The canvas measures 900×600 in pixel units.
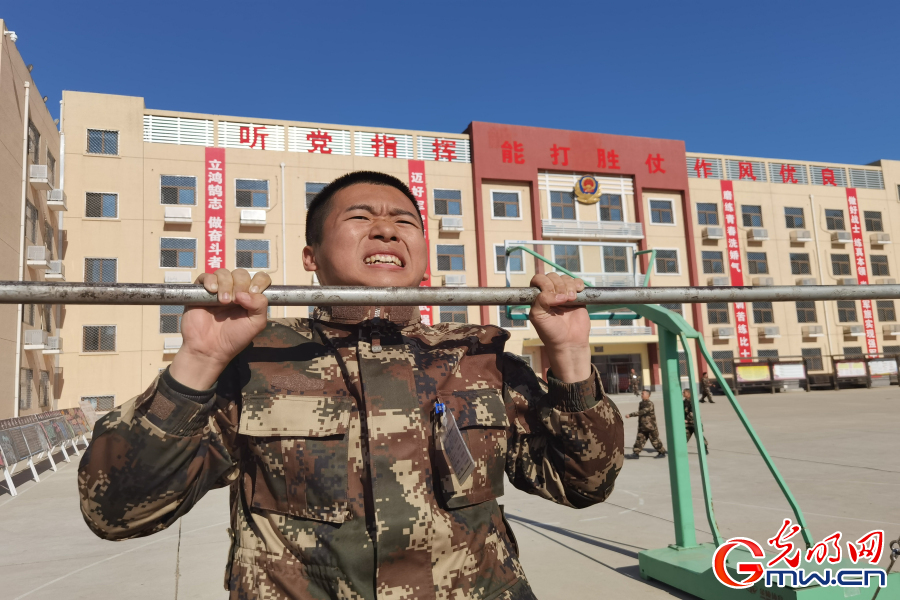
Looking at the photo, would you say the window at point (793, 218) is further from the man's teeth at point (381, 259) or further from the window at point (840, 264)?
the man's teeth at point (381, 259)

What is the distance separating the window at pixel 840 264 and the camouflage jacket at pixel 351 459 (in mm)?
33505

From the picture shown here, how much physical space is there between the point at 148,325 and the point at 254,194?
597 centimetres

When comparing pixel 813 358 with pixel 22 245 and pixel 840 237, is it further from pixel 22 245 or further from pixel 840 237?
pixel 22 245

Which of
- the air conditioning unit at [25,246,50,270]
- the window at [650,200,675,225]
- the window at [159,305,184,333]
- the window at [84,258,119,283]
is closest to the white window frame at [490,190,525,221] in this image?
the window at [650,200,675,225]

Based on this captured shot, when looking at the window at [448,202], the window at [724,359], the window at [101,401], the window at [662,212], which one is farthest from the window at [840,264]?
the window at [101,401]

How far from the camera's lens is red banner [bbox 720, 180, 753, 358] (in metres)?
27.6

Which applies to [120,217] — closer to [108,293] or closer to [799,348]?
[108,293]

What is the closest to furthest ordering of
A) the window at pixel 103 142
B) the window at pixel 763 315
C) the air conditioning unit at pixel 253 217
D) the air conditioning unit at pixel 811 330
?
the window at pixel 103 142 < the air conditioning unit at pixel 253 217 < the window at pixel 763 315 < the air conditioning unit at pixel 811 330

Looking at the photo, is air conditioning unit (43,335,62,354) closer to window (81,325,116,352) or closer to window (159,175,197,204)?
window (81,325,116,352)

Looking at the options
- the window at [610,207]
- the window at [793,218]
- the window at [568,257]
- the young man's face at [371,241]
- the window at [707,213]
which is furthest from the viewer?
the window at [793,218]

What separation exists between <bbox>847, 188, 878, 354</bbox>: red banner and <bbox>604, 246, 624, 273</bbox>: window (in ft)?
39.4

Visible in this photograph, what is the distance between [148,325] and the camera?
20656 millimetres

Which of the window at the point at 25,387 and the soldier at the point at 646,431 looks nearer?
the soldier at the point at 646,431

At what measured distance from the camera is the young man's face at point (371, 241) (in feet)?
5.59
